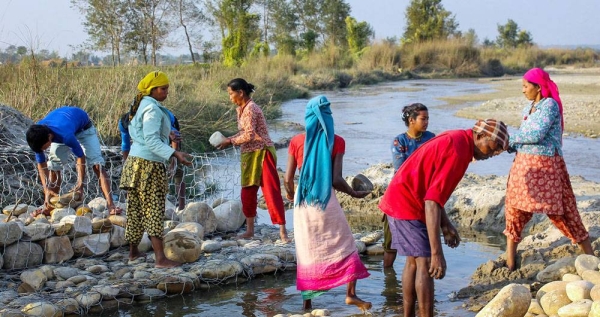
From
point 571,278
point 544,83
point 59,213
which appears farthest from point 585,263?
point 59,213

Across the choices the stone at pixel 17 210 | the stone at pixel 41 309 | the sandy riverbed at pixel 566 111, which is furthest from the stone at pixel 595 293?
the sandy riverbed at pixel 566 111

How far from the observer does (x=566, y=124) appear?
15375 mm

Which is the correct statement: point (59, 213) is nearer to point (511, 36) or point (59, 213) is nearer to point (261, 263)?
point (261, 263)

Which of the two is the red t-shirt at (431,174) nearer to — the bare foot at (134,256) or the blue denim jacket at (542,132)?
the blue denim jacket at (542,132)

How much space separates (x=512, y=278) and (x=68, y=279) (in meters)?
3.35

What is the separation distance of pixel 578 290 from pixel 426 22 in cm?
4648

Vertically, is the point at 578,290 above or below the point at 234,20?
below

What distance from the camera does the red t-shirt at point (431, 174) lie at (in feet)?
12.5

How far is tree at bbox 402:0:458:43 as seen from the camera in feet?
158

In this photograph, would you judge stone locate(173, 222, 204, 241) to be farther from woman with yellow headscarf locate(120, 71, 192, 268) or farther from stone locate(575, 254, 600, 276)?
stone locate(575, 254, 600, 276)

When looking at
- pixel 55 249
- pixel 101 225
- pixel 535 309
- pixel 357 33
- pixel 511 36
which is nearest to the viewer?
pixel 535 309

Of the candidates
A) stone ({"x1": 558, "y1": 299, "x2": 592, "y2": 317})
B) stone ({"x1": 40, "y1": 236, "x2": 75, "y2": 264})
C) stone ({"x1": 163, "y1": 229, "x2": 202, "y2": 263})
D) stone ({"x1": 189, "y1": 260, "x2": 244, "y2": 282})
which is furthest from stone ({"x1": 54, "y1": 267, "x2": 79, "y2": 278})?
stone ({"x1": 558, "y1": 299, "x2": 592, "y2": 317})

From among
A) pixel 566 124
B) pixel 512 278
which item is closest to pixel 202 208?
pixel 512 278

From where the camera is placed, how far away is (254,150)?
6570 mm
